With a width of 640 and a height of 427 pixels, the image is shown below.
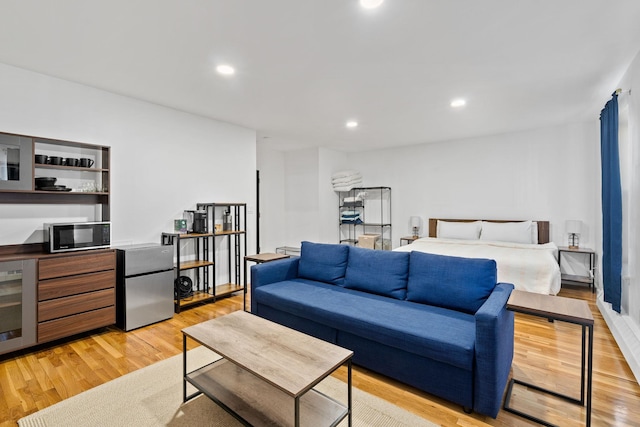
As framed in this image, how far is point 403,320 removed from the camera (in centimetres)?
225

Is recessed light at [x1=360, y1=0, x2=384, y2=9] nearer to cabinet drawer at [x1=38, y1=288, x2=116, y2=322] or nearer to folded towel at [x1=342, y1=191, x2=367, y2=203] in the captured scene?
cabinet drawer at [x1=38, y1=288, x2=116, y2=322]

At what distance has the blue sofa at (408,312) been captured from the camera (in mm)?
1881

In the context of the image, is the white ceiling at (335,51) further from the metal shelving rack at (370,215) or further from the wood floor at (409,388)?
the metal shelving rack at (370,215)

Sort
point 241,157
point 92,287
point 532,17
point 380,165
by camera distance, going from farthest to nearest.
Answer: point 380,165
point 241,157
point 92,287
point 532,17

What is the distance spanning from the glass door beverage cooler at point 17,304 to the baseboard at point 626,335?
16.1ft

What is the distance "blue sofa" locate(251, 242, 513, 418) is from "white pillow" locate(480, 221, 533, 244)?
300 cm

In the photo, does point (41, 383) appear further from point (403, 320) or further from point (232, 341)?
point (403, 320)

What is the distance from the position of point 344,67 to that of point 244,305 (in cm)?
301

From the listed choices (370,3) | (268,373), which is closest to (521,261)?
(370,3)

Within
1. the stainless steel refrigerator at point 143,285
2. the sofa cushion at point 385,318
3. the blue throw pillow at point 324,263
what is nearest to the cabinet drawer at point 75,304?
the stainless steel refrigerator at point 143,285

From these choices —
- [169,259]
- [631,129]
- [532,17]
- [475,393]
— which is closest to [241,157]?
[169,259]

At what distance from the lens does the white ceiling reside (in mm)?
2039

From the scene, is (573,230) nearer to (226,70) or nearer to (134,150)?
(226,70)

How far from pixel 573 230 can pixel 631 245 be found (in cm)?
214
